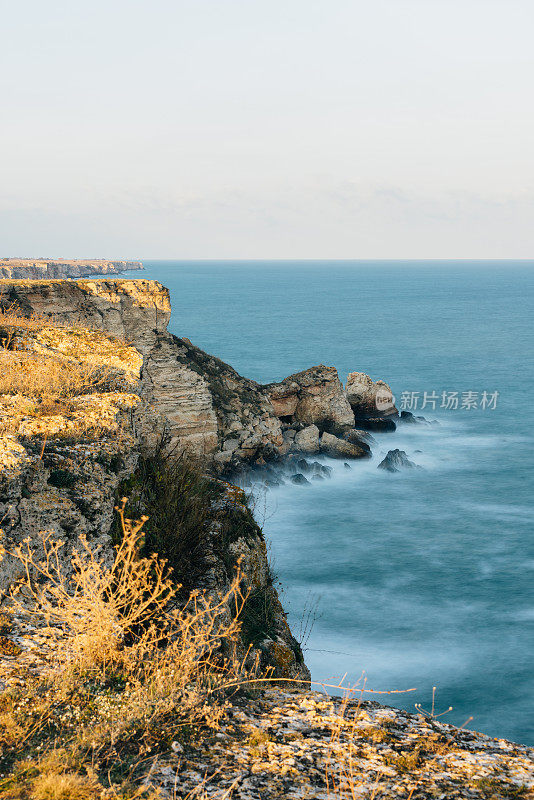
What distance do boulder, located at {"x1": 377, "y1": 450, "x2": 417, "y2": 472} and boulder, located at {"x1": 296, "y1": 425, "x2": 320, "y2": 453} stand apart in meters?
4.15

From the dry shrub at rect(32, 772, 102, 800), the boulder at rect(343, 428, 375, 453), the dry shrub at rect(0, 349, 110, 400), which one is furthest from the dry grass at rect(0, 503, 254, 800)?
the boulder at rect(343, 428, 375, 453)

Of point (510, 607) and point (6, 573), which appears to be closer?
point (6, 573)

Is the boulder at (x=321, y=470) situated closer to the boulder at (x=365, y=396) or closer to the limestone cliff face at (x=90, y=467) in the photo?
the boulder at (x=365, y=396)

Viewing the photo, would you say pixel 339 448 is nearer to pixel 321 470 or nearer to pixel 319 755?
pixel 321 470

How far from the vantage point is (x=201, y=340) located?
83812 mm

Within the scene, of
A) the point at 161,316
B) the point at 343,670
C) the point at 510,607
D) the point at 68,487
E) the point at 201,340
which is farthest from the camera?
the point at 201,340

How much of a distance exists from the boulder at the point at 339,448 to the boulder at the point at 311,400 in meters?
1.49

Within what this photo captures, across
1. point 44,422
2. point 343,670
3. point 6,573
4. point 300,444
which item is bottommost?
point 343,670

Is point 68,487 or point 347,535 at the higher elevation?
point 68,487

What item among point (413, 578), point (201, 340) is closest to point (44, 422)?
point (413, 578)

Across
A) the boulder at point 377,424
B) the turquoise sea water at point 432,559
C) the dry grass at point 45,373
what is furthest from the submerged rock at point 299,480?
the dry grass at point 45,373

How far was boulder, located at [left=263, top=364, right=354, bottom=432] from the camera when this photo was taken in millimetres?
37059

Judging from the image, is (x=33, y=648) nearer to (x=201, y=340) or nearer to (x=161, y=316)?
(x=161, y=316)

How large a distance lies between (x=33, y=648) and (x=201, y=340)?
8006 centimetres
